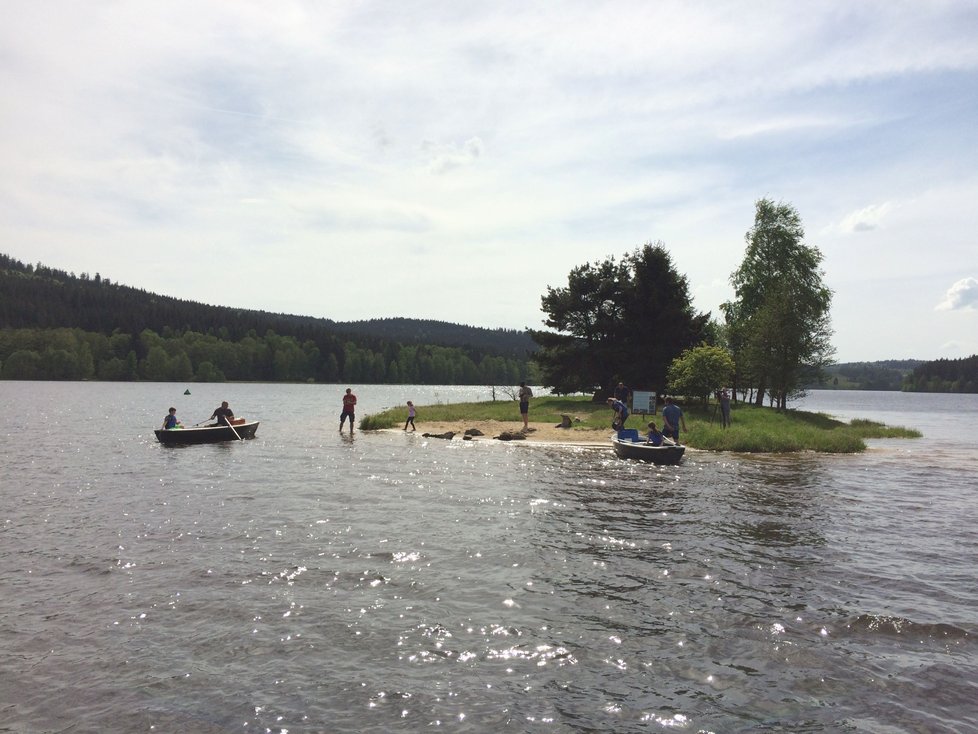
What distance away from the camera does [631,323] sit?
49.7m

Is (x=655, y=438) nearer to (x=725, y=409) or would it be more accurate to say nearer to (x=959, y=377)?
(x=725, y=409)

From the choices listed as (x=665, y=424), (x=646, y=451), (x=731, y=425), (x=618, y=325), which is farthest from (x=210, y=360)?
(x=646, y=451)

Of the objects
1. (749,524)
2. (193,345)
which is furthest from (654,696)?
(193,345)

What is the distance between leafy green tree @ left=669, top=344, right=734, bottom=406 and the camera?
4209 cm

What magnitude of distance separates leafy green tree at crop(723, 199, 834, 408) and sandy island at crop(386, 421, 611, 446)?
18895 mm

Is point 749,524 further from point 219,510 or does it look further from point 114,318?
point 114,318

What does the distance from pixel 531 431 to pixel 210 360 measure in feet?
468

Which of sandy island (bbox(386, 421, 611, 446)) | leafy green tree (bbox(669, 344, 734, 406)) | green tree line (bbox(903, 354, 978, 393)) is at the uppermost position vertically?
green tree line (bbox(903, 354, 978, 393))

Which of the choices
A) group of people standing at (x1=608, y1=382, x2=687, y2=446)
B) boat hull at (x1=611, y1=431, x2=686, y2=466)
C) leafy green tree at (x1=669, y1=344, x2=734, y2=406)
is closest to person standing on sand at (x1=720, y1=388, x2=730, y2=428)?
group of people standing at (x1=608, y1=382, x2=687, y2=446)

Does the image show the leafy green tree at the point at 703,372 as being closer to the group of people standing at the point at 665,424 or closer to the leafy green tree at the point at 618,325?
the leafy green tree at the point at 618,325

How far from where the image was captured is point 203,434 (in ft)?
107

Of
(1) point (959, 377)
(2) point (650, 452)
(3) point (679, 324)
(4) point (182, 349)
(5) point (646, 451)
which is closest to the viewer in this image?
(2) point (650, 452)

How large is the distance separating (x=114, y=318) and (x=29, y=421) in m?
146

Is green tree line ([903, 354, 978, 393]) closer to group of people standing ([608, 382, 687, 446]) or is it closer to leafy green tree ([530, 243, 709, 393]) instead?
leafy green tree ([530, 243, 709, 393])
